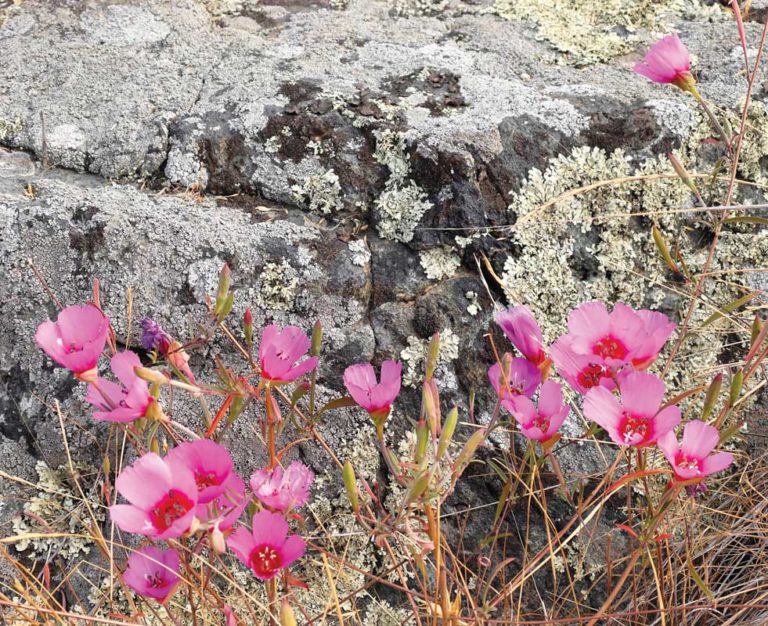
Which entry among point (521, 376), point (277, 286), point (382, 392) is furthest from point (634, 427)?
point (277, 286)

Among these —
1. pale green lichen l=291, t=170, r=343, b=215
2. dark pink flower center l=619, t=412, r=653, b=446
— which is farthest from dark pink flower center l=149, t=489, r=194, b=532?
pale green lichen l=291, t=170, r=343, b=215

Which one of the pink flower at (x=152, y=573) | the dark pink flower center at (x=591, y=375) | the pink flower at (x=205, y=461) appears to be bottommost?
the pink flower at (x=152, y=573)

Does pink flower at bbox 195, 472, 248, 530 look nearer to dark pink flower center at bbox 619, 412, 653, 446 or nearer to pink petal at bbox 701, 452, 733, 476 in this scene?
dark pink flower center at bbox 619, 412, 653, 446

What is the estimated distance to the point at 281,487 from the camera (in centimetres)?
121

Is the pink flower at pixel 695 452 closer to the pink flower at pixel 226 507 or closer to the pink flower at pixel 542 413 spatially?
the pink flower at pixel 542 413

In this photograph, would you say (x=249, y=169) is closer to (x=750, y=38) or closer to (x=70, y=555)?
(x=70, y=555)

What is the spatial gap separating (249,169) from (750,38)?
1460 mm

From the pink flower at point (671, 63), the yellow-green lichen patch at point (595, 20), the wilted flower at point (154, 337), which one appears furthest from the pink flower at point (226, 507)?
the yellow-green lichen patch at point (595, 20)

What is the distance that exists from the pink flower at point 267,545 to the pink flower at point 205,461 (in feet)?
0.31

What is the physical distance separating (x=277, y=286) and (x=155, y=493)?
731mm

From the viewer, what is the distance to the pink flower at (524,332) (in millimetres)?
1267

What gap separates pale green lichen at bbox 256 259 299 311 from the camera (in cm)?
169

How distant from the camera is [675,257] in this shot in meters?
1.83

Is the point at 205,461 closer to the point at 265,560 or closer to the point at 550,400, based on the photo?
the point at 265,560
